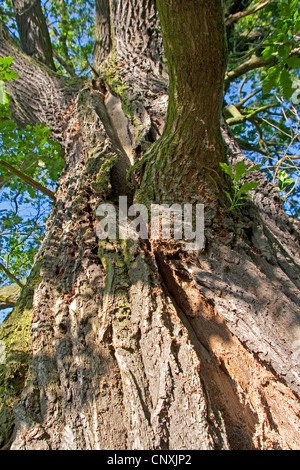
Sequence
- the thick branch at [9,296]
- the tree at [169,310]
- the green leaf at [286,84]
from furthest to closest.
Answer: the thick branch at [9,296] → the green leaf at [286,84] → the tree at [169,310]

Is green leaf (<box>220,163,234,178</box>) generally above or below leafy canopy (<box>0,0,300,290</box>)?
below

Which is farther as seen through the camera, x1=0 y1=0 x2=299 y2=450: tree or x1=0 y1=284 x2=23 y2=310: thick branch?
x1=0 y1=284 x2=23 y2=310: thick branch

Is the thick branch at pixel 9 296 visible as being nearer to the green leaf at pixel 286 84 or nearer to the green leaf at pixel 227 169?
the green leaf at pixel 227 169

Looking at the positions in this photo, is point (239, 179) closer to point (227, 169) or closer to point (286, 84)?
point (227, 169)

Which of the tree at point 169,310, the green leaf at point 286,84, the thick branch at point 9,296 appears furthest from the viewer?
the thick branch at point 9,296

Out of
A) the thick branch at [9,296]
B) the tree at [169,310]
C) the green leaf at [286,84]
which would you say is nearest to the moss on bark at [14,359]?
the tree at [169,310]

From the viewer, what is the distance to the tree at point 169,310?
3.75 ft

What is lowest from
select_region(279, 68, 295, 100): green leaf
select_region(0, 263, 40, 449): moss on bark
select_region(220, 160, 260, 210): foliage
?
select_region(0, 263, 40, 449): moss on bark

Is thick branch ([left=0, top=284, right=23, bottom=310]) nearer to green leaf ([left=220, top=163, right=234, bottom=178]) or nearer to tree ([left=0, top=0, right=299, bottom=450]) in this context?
tree ([left=0, top=0, right=299, bottom=450])

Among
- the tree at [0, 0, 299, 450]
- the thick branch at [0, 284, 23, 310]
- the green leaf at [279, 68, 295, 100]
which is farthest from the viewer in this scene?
the thick branch at [0, 284, 23, 310]

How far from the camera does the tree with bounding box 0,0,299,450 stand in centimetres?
114

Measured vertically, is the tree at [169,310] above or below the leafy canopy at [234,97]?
below

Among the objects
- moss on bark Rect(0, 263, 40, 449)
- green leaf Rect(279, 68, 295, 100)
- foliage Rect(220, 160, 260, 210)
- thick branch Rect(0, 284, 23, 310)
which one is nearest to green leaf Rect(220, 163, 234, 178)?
foliage Rect(220, 160, 260, 210)
